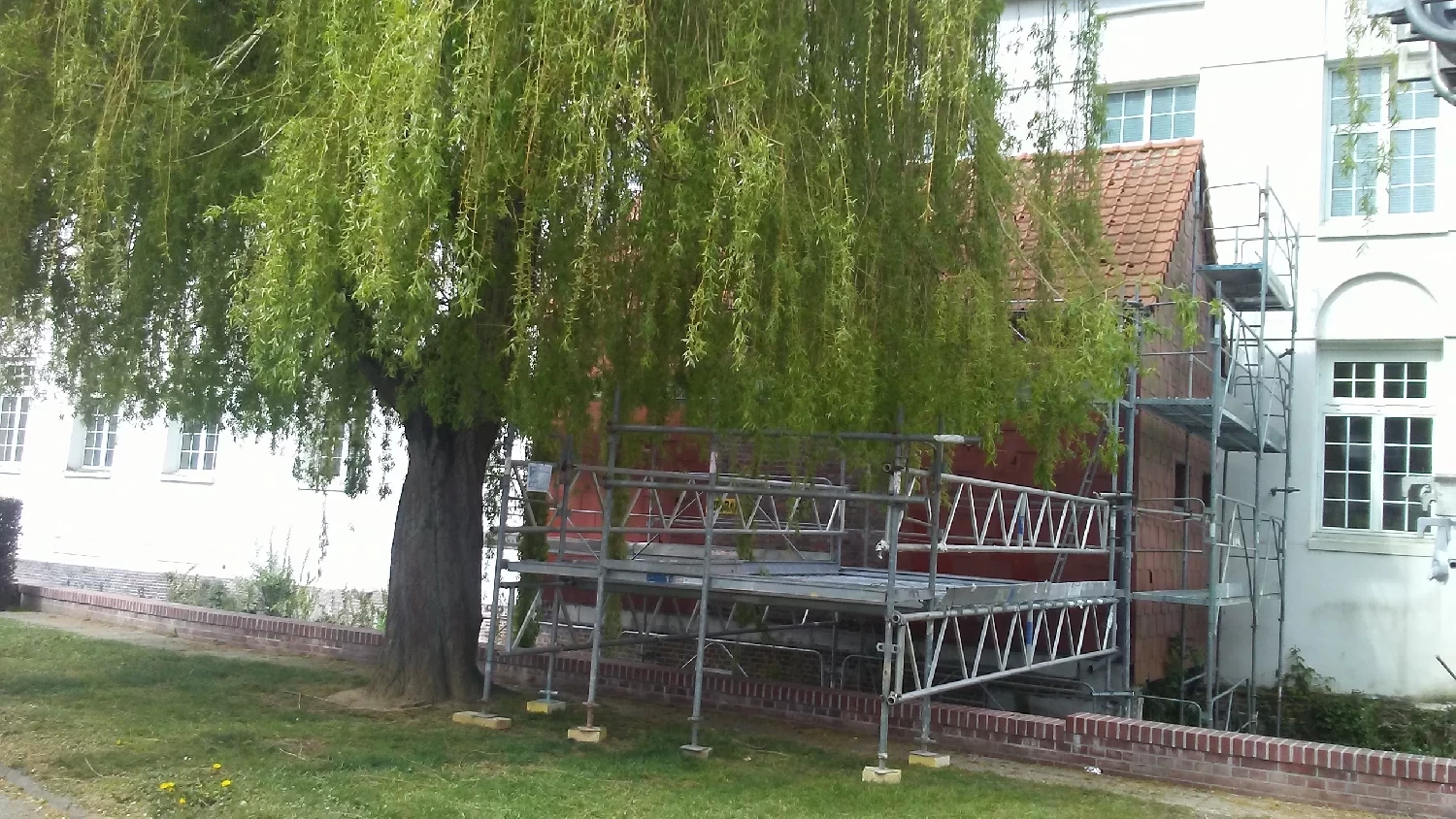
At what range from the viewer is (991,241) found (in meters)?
8.14

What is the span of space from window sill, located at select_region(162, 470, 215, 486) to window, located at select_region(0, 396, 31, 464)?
186 inches

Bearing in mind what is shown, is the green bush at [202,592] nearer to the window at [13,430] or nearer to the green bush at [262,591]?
the green bush at [262,591]

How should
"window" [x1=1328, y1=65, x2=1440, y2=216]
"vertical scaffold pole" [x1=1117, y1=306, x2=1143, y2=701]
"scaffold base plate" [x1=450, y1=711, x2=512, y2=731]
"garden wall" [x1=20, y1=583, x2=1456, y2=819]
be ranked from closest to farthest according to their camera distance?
"garden wall" [x1=20, y1=583, x2=1456, y2=819] → "scaffold base plate" [x1=450, y1=711, x2=512, y2=731] → "vertical scaffold pole" [x1=1117, y1=306, x2=1143, y2=701] → "window" [x1=1328, y1=65, x2=1440, y2=216]

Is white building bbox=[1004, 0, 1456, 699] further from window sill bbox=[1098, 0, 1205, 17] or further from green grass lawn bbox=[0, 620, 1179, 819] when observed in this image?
green grass lawn bbox=[0, 620, 1179, 819]

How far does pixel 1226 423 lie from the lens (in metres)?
12.0

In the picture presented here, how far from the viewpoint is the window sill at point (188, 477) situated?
19203 millimetres

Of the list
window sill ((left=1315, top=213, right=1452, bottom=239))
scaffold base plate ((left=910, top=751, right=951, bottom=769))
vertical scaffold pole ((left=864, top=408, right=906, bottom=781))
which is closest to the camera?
vertical scaffold pole ((left=864, top=408, right=906, bottom=781))

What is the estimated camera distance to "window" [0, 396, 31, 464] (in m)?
22.6

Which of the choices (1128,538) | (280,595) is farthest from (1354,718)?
(280,595)

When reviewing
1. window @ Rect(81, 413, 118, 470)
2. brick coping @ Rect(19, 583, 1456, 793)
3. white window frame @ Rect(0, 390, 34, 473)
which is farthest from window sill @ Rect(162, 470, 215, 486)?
brick coping @ Rect(19, 583, 1456, 793)

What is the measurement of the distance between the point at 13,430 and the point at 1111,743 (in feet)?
69.6

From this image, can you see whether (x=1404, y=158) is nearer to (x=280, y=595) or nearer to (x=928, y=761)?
(x=928, y=761)

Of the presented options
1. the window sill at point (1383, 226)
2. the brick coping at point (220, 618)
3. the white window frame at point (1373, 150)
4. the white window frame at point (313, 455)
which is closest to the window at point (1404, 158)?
the white window frame at point (1373, 150)

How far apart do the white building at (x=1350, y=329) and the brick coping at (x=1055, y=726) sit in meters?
3.85
